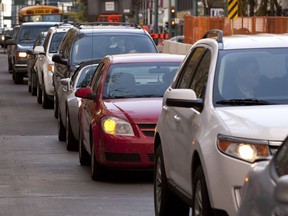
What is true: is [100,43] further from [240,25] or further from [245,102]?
[240,25]

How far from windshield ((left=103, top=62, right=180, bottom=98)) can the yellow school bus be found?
48.1 m

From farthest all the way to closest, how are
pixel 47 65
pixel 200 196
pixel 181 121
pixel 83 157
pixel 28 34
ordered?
pixel 28 34 → pixel 47 65 → pixel 83 157 → pixel 181 121 → pixel 200 196

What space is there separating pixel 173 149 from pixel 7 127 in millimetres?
12774

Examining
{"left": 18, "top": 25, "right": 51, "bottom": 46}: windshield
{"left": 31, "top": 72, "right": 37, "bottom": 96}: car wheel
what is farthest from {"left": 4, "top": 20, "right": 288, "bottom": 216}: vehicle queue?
{"left": 18, "top": 25, "right": 51, "bottom": 46}: windshield

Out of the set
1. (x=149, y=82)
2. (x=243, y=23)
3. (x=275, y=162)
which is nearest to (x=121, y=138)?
(x=149, y=82)

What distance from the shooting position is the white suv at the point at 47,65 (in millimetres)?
26469

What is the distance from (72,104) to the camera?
1717 cm

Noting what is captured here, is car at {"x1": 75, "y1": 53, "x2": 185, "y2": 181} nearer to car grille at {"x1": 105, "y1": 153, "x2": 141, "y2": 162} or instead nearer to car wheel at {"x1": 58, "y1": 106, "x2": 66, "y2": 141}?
car grille at {"x1": 105, "y1": 153, "x2": 141, "y2": 162}

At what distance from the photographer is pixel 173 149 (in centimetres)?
952

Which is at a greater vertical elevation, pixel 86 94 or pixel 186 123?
pixel 186 123

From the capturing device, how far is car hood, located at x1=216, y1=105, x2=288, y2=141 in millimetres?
7637

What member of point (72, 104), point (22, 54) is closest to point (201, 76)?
point (72, 104)

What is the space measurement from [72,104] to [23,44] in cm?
2173

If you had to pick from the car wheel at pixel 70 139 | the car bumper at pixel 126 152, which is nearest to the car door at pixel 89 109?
the car bumper at pixel 126 152
